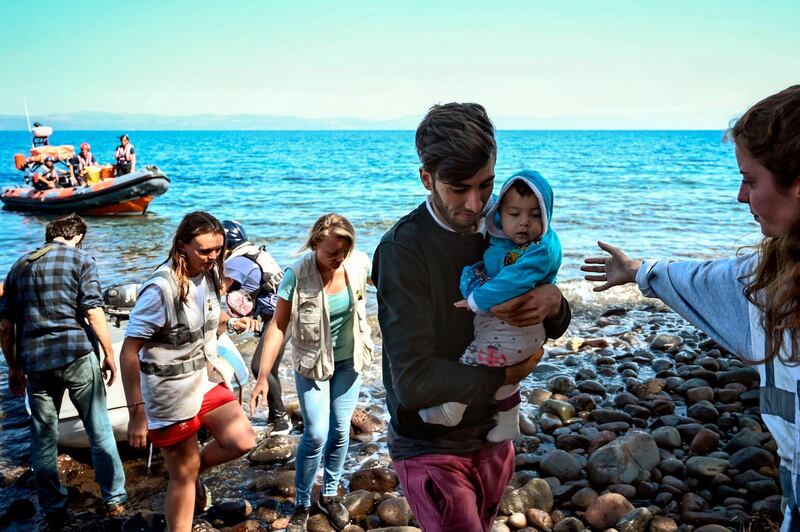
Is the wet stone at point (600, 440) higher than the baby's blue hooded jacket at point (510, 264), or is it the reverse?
the baby's blue hooded jacket at point (510, 264)

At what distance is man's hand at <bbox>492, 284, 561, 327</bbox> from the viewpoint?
84.9 inches

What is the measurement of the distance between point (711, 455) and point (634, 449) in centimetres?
61

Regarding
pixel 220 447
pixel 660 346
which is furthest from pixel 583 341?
pixel 220 447

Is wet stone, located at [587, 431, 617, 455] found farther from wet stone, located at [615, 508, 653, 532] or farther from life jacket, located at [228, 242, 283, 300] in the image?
life jacket, located at [228, 242, 283, 300]

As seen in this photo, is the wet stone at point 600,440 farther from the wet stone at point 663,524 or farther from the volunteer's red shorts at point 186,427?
the volunteer's red shorts at point 186,427

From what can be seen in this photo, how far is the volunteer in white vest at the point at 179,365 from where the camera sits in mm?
3654

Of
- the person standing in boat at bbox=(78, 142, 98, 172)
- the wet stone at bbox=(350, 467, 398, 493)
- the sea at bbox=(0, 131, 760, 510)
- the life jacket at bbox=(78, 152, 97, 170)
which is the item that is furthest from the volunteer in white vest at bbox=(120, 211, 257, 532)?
the life jacket at bbox=(78, 152, 97, 170)

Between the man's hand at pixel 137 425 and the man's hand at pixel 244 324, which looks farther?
the man's hand at pixel 244 324

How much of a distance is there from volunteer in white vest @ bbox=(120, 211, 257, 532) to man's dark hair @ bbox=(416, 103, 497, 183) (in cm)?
211

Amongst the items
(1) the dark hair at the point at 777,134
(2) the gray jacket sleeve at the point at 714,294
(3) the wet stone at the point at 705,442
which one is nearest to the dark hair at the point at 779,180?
(1) the dark hair at the point at 777,134

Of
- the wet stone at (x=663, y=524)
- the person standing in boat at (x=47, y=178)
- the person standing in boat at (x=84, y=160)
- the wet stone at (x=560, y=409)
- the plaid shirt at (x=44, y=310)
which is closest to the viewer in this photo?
the wet stone at (x=663, y=524)

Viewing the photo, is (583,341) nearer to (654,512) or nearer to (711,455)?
(711,455)

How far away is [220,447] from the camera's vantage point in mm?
4074

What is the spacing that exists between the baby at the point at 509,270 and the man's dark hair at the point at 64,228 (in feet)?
12.1
